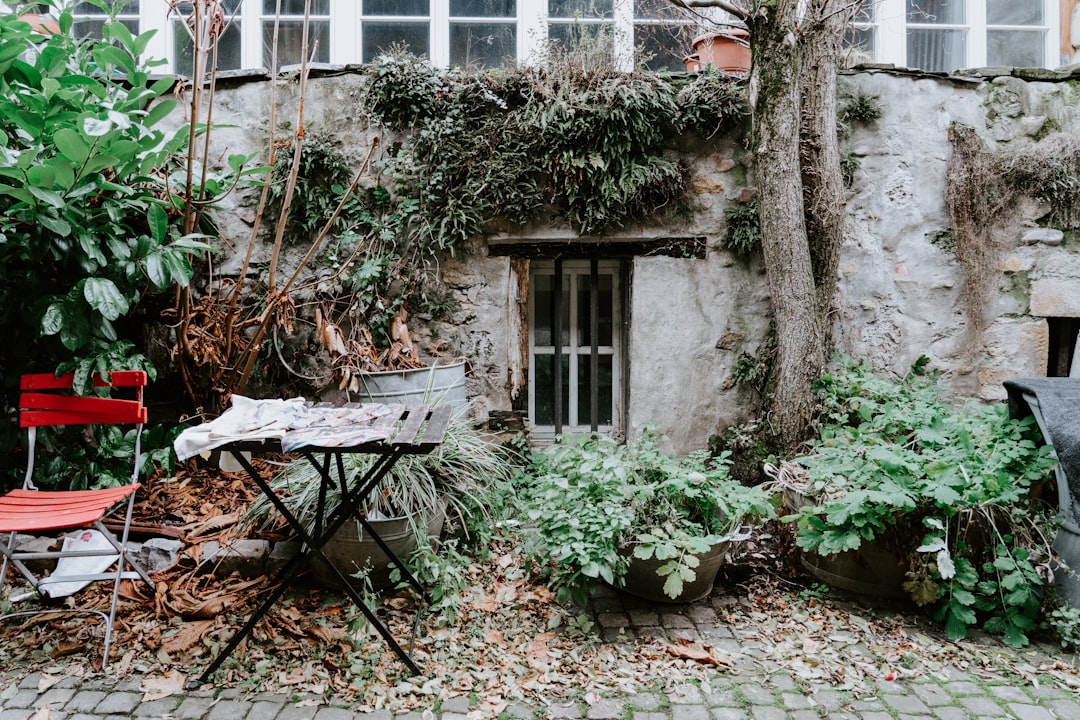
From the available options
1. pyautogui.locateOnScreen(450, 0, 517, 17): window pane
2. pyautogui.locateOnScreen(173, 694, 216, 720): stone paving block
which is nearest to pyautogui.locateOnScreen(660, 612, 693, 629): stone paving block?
pyautogui.locateOnScreen(173, 694, 216, 720): stone paving block

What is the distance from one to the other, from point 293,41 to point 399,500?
368cm

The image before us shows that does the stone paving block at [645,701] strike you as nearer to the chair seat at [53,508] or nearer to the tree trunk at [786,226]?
the tree trunk at [786,226]

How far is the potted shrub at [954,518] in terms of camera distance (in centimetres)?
277

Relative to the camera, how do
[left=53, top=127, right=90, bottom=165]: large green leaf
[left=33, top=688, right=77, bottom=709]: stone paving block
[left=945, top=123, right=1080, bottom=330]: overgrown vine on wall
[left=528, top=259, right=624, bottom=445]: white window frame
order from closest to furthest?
[left=33, top=688, right=77, bottom=709]: stone paving block → [left=53, top=127, right=90, bottom=165]: large green leaf → [left=945, top=123, right=1080, bottom=330]: overgrown vine on wall → [left=528, top=259, right=624, bottom=445]: white window frame

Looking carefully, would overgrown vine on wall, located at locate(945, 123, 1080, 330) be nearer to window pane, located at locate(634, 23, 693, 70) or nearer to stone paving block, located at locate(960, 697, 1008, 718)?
window pane, located at locate(634, 23, 693, 70)

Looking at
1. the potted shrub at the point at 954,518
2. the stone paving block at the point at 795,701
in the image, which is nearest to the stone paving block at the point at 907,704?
the stone paving block at the point at 795,701

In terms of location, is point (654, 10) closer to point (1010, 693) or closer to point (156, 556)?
point (1010, 693)

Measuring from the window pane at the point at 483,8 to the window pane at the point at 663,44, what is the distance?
0.94 meters

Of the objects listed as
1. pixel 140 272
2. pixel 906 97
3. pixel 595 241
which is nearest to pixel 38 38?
pixel 140 272

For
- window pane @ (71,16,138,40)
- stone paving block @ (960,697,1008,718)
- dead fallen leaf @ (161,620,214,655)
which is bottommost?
stone paving block @ (960,697,1008,718)

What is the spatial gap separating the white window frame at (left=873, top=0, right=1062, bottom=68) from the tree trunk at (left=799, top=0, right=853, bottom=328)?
100 centimetres

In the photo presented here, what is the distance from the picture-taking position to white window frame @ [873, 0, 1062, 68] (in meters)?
5.03

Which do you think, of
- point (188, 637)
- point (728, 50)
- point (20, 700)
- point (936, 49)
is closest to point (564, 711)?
point (188, 637)

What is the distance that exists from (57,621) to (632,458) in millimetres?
2674
